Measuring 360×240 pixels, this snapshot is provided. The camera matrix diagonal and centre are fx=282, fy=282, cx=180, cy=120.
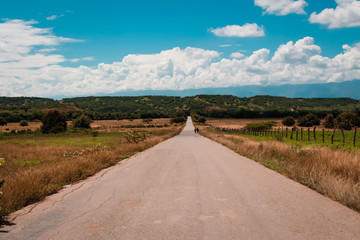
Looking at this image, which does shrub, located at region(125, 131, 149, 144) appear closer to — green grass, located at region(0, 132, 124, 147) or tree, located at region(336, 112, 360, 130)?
green grass, located at region(0, 132, 124, 147)

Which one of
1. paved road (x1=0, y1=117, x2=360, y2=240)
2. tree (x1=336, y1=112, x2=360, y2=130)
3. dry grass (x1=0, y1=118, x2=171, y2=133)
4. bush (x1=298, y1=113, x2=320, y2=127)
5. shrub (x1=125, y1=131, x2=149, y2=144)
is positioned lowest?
dry grass (x1=0, y1=118, x2=171, y2=133)

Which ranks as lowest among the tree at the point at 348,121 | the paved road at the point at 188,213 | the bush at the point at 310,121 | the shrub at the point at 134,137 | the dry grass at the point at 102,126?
the dry grass at the point at 102,126

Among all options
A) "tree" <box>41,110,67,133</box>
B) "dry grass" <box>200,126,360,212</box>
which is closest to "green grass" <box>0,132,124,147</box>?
"tree" <box>41,110,67,133</box>

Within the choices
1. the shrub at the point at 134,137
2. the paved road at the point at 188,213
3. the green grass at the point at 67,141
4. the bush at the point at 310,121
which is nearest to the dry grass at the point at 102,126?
the green grass at the point at 67,141

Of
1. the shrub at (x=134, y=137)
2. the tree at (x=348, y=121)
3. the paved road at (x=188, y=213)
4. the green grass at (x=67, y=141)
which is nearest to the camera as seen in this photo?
the paved road at (x=188, y=213)

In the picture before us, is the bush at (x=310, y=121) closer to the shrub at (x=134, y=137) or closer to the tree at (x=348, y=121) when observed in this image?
the tree at (x=348, y=121)

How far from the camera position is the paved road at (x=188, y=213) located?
14.7 ft

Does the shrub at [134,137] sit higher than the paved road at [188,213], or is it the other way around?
the paved road at [188,213]

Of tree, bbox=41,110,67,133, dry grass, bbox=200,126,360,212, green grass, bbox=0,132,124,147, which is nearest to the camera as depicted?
dry grass, bbox=200,126,360,212

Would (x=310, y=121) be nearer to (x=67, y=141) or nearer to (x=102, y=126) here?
(x=102, y=126)

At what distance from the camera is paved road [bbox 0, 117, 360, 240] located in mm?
4473

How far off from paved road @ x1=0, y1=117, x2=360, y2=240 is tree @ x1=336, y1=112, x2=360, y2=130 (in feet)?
227

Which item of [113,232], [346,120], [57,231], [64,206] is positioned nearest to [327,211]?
[113,232]

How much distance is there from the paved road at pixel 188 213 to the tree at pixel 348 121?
69.2 meters
